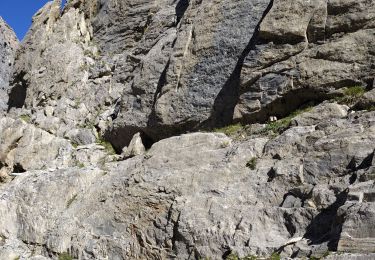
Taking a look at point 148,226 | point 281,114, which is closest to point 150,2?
point 281,114

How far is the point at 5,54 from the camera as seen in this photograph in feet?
148

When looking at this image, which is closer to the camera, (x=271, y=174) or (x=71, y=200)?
(x=271, y=174)

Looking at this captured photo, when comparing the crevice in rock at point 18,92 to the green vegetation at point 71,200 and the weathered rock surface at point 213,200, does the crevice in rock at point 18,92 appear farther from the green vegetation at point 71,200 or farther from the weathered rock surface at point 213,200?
the green vegetation at point 71,200

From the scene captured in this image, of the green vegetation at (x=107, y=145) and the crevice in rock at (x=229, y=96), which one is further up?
the crevice in rock at (x=229, y=96)

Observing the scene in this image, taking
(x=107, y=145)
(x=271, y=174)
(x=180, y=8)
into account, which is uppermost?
(x=180, y=8)

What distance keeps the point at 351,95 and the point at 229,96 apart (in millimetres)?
4627

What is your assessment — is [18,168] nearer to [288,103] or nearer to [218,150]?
[218,150]

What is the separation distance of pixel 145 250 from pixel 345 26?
8.89 metres

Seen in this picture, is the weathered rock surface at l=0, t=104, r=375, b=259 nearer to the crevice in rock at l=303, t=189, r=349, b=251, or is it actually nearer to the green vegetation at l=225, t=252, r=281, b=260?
the crevice in rock at l=303, t=189, r=349, b=251

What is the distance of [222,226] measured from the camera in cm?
1352

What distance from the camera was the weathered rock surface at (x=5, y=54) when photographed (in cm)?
4253

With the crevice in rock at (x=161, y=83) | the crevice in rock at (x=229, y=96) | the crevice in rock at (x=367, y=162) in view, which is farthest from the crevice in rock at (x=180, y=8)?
the crevice in rock at (x=367, y=162)

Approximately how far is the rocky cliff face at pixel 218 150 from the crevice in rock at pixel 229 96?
45 millimetres

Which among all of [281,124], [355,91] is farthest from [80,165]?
[355,91]
